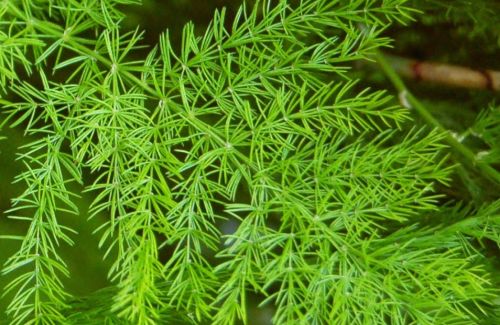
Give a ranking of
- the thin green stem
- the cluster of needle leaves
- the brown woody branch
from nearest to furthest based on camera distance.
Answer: the cluster of needle leaves
the thin green stem
the brown woody branch

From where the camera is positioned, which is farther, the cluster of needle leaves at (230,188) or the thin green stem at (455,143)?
the thin green stem at (455,143)

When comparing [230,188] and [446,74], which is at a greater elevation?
[446,74]

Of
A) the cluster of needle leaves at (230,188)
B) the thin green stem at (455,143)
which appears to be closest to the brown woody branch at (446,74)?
the thin green stem at (455,143)

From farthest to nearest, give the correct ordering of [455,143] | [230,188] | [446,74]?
[446,74], [455,143], [230,188]

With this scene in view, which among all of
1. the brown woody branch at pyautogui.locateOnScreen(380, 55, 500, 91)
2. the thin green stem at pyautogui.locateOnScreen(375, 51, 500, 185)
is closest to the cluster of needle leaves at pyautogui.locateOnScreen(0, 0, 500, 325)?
the thin green stem at pyautogui.locateOnScreen(375, 51, 500, 185)

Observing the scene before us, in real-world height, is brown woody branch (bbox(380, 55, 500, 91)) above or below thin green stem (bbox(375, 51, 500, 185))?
above

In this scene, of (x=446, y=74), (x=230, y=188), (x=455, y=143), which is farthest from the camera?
(x=446, y=74)

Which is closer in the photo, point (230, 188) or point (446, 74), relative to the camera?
point (230, 188)

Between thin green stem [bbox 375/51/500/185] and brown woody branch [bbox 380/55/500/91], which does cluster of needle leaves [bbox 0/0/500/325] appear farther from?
brown woody branch [bbox 380/55/500/91]

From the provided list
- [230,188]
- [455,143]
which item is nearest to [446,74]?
[455,143]

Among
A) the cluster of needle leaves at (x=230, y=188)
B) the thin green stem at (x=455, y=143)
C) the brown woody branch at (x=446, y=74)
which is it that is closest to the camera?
the cluster of needle leaves at (x=230, y=188)

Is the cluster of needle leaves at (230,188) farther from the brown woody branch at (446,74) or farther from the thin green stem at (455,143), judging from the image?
the brown woody branch at (446,74)

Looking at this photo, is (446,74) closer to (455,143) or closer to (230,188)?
(455,143)

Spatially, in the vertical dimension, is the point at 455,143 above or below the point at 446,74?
below
